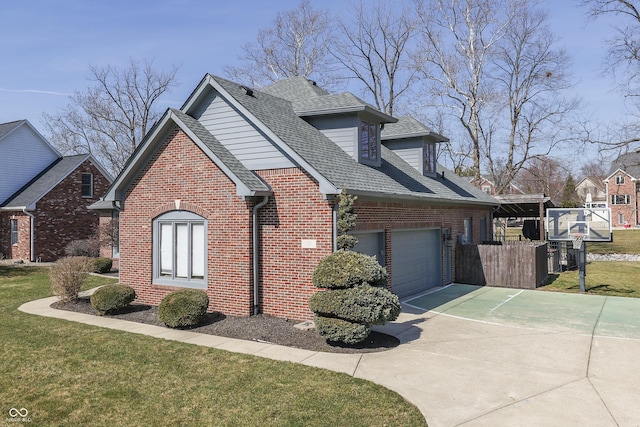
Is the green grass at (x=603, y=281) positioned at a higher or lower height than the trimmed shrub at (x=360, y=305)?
lower

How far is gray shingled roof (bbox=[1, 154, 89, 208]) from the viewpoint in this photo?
27438mm

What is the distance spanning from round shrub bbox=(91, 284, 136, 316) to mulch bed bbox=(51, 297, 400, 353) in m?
0.27

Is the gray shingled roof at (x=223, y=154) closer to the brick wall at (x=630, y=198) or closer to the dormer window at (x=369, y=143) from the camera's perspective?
the dormer window at (x=369, y=143)

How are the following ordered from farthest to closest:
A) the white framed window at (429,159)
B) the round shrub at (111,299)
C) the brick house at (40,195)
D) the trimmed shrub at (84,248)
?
the brick house at (40,195) < the trimmed shrub at (84,248) < the white framed window at (429,159) < the round shrub at (111,299)

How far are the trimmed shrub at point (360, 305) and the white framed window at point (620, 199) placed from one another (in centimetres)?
7035

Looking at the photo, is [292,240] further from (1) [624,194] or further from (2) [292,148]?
(1) [624,194]

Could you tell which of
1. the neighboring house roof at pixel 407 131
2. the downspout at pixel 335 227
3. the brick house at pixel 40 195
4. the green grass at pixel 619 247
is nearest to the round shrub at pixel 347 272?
the downspout at pixel 335 227

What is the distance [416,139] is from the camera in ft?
64.2

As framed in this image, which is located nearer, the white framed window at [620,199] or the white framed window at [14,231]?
the white framed window at [14,231]

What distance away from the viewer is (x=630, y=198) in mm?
64375

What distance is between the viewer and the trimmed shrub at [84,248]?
25.1 metres

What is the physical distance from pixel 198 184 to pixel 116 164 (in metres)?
38.3

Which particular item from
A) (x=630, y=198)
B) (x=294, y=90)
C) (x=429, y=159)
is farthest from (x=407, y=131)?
(x=630, y=198)

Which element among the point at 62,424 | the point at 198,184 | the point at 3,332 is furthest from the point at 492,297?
the point at 3,332
